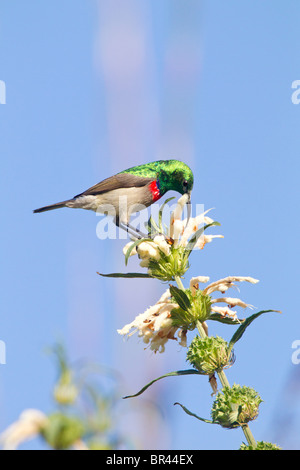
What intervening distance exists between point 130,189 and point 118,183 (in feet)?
0.66

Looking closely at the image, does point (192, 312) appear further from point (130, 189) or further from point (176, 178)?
point (176, 178)

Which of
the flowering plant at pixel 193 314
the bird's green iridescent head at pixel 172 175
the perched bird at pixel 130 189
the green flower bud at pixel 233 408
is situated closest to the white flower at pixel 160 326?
the flowering plant at pixel 193 314

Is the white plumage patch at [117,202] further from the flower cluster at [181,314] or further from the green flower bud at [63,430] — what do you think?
the green flower bud at [63,430]

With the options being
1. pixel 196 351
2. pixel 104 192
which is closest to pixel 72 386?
pixel 196 351

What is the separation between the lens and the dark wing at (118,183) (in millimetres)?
8289

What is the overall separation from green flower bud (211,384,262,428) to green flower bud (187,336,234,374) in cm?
14

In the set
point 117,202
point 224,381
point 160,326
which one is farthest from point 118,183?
point 224,381

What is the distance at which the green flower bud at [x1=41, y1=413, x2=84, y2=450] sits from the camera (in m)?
1.66

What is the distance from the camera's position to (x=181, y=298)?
3.08 meters

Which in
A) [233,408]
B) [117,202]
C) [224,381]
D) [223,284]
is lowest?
[233,408]

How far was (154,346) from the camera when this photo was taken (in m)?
3.20

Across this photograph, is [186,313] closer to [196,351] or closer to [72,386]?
[196,351]

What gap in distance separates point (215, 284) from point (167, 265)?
33cm

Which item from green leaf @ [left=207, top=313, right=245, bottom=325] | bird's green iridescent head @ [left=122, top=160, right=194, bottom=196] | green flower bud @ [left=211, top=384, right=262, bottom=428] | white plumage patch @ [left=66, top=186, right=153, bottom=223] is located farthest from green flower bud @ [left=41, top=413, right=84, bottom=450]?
bird's green iridescent head @ [left=122, top=160, right=194, bottom=196]
